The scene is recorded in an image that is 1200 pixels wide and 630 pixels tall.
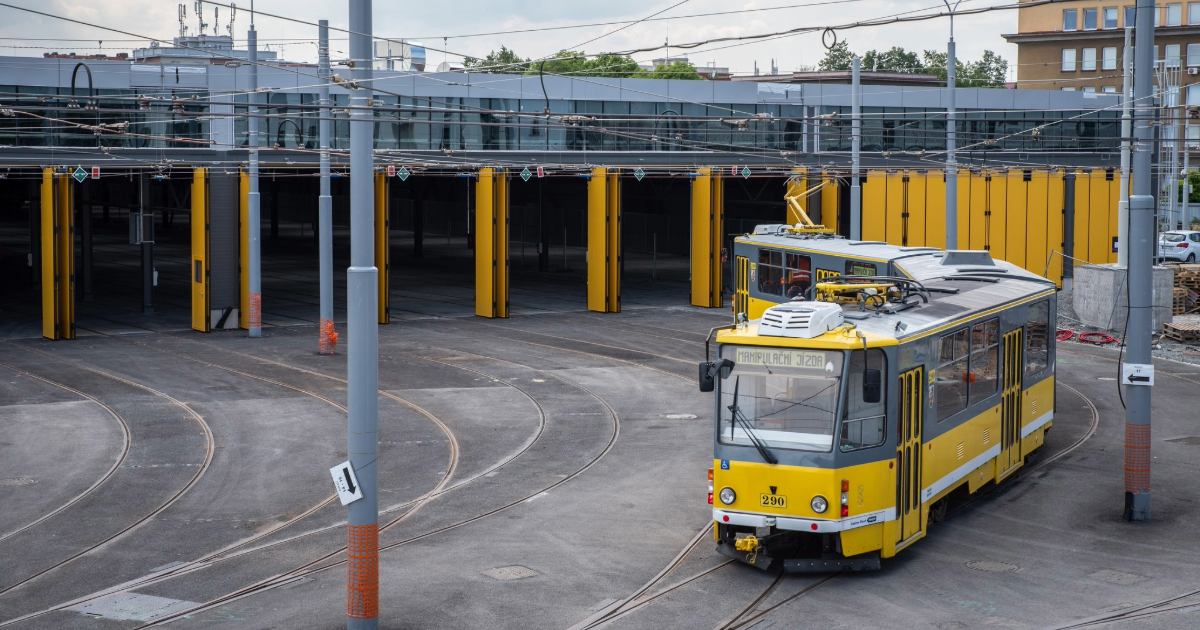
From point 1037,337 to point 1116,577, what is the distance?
5.79 m

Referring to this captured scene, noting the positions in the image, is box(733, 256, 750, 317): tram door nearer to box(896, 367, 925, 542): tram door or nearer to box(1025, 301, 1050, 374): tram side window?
box(1025, 301, 1050, 374): tram side window

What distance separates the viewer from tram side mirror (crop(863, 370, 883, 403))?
12586 mm

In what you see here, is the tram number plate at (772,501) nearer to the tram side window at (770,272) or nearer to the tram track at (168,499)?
the tram track at (168,499)

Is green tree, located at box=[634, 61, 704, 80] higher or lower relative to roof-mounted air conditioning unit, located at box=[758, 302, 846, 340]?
higher

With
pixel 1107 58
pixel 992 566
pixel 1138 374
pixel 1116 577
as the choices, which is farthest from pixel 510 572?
pixel 1107 58

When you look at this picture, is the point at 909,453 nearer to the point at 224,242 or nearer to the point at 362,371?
the point at 362,371

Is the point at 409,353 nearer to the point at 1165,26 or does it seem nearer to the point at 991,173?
the point at 991,173

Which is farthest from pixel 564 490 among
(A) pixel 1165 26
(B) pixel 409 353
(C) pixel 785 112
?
(A) pixel 1165 26

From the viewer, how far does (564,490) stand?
1716cm

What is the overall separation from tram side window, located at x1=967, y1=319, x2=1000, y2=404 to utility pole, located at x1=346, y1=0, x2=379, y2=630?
7818mm

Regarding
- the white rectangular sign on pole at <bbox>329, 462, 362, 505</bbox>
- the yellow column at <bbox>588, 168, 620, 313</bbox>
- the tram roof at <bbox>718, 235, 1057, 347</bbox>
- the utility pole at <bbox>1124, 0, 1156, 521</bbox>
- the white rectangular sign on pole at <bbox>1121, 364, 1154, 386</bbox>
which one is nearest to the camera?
the white rectangular sign on pole at <bbox>329, 462, 362, 505</bbox>

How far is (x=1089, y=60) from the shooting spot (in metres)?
93.6

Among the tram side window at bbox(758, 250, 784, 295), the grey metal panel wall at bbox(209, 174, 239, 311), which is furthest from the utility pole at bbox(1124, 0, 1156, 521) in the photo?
the grey metal panel wall at bbox(209, 174, 239, 311)

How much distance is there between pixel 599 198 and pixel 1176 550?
27431 millimetres
